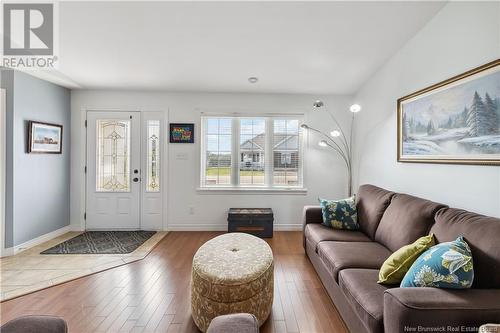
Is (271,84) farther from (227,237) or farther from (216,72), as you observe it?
(227,237)

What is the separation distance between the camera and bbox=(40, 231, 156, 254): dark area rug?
3307 millimetres

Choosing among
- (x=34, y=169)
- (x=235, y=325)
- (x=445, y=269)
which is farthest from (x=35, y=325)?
(x=34, y=169)

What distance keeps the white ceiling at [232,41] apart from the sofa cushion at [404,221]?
5.50 feet

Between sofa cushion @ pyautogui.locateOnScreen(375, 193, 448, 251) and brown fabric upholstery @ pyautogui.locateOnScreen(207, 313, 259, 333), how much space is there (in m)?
1.60

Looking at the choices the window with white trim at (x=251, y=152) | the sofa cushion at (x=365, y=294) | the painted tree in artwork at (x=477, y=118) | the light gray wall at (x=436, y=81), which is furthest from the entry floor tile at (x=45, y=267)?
the painted tree in artwork at (x=477, y=118)

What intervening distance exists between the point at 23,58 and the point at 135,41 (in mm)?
1645

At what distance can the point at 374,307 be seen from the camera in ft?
4.56

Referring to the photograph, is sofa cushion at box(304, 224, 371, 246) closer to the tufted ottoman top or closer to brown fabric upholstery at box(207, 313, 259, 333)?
the tufted ottoman top

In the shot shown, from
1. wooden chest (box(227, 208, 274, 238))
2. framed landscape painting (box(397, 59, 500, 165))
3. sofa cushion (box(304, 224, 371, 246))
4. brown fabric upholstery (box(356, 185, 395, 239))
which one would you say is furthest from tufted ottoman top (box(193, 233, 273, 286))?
framed landscape painting (box(397, 59, 500, 165))

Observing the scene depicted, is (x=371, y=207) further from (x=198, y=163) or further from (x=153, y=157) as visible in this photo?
(x=153, y=157)

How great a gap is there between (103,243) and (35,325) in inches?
115

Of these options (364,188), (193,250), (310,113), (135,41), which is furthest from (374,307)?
(310,113)

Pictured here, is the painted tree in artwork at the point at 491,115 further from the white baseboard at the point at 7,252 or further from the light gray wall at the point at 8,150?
the white baseboard at the point at 7,252

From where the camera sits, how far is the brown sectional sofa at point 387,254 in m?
1.14
